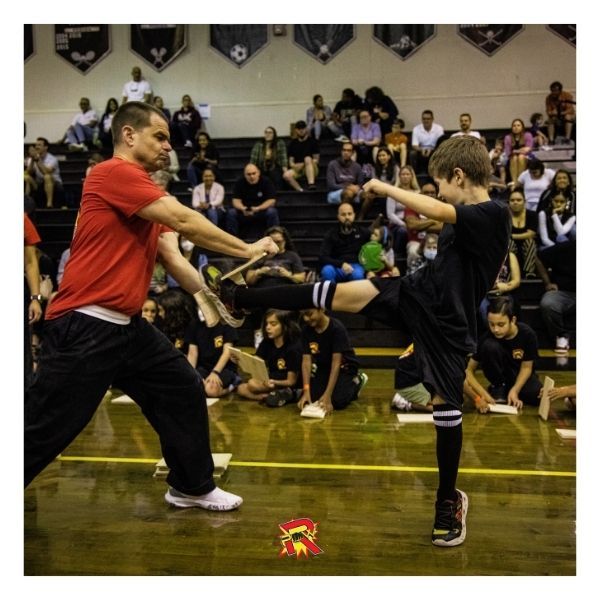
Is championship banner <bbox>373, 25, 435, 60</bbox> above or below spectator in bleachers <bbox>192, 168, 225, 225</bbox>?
above

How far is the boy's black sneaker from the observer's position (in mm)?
2818

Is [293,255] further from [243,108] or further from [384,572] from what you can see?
[243,108]

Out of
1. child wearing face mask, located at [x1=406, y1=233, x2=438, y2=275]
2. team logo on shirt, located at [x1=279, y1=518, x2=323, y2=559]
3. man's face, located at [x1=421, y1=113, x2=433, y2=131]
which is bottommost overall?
team logo on shirt, located at [x1=279, y1=518, x2=323, y2=559]

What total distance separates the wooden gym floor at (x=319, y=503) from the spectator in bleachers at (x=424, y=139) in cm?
661

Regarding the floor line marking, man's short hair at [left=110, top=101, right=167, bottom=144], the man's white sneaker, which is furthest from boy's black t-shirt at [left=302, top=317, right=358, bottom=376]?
man's short hair at [left=110, top=101, right=167, bottom=144]

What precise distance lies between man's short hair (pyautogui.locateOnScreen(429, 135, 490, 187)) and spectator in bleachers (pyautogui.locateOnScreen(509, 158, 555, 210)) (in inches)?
262

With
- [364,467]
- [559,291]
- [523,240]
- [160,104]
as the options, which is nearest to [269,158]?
[160,104]

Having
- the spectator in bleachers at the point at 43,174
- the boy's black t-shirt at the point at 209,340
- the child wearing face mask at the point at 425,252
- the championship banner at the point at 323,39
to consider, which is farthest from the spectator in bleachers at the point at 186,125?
the boy's black t-shirt at the point at 209,340

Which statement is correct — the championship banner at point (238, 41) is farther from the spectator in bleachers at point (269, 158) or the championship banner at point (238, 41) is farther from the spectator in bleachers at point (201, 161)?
the spectator in bleachers at point (269, 158)

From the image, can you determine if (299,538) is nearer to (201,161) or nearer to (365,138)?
(201,161)

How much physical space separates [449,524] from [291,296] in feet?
3.94

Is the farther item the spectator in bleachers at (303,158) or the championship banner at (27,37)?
the spectator in bleachers at (303,158)

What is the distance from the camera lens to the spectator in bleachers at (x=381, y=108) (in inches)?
460

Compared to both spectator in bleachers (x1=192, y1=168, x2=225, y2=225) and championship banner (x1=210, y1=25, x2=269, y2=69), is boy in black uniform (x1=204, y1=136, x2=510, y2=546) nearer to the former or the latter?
spectator in bleachers (x1=192, y1=168, x2=225, y2=225)
